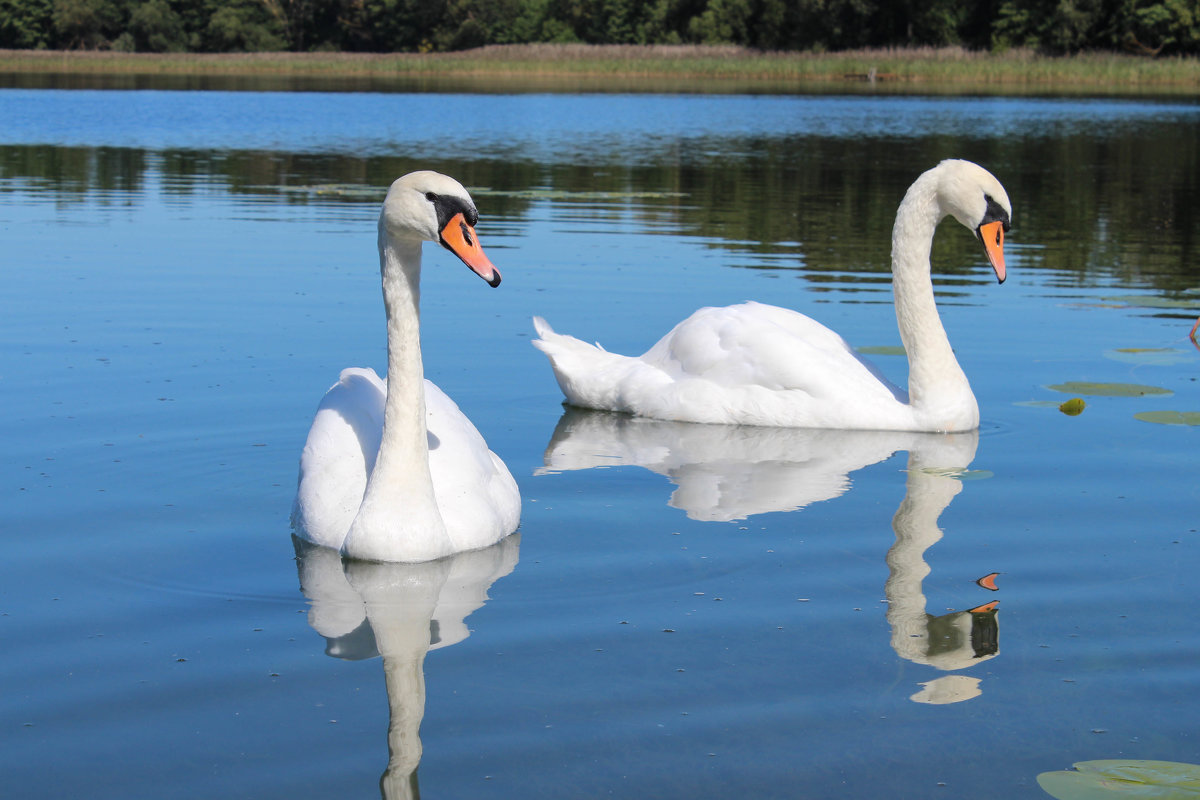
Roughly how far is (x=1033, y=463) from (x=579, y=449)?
2088 mm

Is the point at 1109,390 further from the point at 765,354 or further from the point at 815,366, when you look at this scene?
the point at 765,354

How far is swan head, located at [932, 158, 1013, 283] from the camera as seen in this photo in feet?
24.5

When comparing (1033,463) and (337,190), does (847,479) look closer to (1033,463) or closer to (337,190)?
(1033,463)

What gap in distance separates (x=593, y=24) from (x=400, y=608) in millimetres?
87114

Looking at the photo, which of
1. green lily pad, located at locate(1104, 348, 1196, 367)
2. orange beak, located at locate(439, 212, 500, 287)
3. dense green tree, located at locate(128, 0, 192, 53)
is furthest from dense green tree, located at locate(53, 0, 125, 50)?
orange beak, located at locate(439, 212, 500, 287)

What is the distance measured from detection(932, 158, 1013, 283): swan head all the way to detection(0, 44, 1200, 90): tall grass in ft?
166

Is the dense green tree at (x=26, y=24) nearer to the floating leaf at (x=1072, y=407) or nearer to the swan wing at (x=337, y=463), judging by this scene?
the floating leaf at (x=1072, y=407)

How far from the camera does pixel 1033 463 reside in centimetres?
686

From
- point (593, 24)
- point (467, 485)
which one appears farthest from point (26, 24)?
point (467, 485)

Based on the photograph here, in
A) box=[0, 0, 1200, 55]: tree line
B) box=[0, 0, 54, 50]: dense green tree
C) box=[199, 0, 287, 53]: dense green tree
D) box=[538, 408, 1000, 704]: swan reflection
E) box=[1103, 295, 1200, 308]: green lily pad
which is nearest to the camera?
box=[538, 408, 1000, 704]: swan reflection

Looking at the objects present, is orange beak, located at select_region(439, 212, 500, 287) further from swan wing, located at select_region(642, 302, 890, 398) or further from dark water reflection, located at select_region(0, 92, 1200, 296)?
dark water reflection, located at select_region(0, 92, 1200, 296)

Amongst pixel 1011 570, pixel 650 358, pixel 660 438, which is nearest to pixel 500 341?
pixel 650 358

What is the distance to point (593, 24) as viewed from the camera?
8881cm

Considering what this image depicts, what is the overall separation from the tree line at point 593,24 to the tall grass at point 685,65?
3.40 meters
